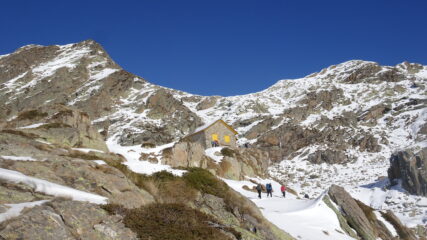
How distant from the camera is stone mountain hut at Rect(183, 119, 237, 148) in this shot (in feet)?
166

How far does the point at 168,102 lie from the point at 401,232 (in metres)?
89.9

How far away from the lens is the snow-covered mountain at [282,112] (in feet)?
239

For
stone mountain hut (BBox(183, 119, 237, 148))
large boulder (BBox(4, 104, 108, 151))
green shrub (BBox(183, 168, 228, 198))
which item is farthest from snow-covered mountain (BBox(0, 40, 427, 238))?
large boulder (BBox(4, 104, 108, 151))

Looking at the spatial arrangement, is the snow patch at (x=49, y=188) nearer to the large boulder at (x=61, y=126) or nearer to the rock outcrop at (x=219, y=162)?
the large boulder at (x=61, y=126)

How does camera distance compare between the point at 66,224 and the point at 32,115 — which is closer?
the point at 66,224

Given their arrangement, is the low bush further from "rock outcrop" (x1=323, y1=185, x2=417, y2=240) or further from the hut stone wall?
the hut stone wall

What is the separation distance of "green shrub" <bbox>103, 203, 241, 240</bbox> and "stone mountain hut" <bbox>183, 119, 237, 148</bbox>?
4010 cm

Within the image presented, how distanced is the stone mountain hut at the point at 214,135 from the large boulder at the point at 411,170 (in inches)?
872

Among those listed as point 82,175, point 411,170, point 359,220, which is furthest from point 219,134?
→ point 82,175

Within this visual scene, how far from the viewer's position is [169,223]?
29.2 feet

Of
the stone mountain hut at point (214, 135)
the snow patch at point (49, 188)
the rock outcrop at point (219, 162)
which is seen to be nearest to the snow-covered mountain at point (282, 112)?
the rock outcrop at point (219, 162)

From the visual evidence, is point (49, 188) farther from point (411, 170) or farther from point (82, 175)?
point (411, 170)

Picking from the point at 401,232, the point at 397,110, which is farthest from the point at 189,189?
the point at 397,110

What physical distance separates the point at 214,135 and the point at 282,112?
76533 millimetres
